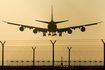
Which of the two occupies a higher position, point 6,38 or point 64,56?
point 6,38

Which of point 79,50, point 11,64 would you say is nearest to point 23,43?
point 11,64

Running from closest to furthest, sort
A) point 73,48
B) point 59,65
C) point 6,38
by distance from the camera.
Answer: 1. point 73,48
2. point 59,65
3. point 6,38

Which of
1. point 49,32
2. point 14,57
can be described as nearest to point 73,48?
point 49,32

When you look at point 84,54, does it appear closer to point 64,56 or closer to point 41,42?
point 64,56

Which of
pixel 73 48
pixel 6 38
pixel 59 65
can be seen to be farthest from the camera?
pixel 6 38

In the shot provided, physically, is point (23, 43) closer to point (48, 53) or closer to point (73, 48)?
point (48, 53)

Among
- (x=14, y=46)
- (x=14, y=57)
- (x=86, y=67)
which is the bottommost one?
(x=86, y=67)

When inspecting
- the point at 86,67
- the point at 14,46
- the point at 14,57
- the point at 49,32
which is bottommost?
the point at 86,67

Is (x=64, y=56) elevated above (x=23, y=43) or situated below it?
below

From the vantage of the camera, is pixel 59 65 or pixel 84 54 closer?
pixel 84 54
